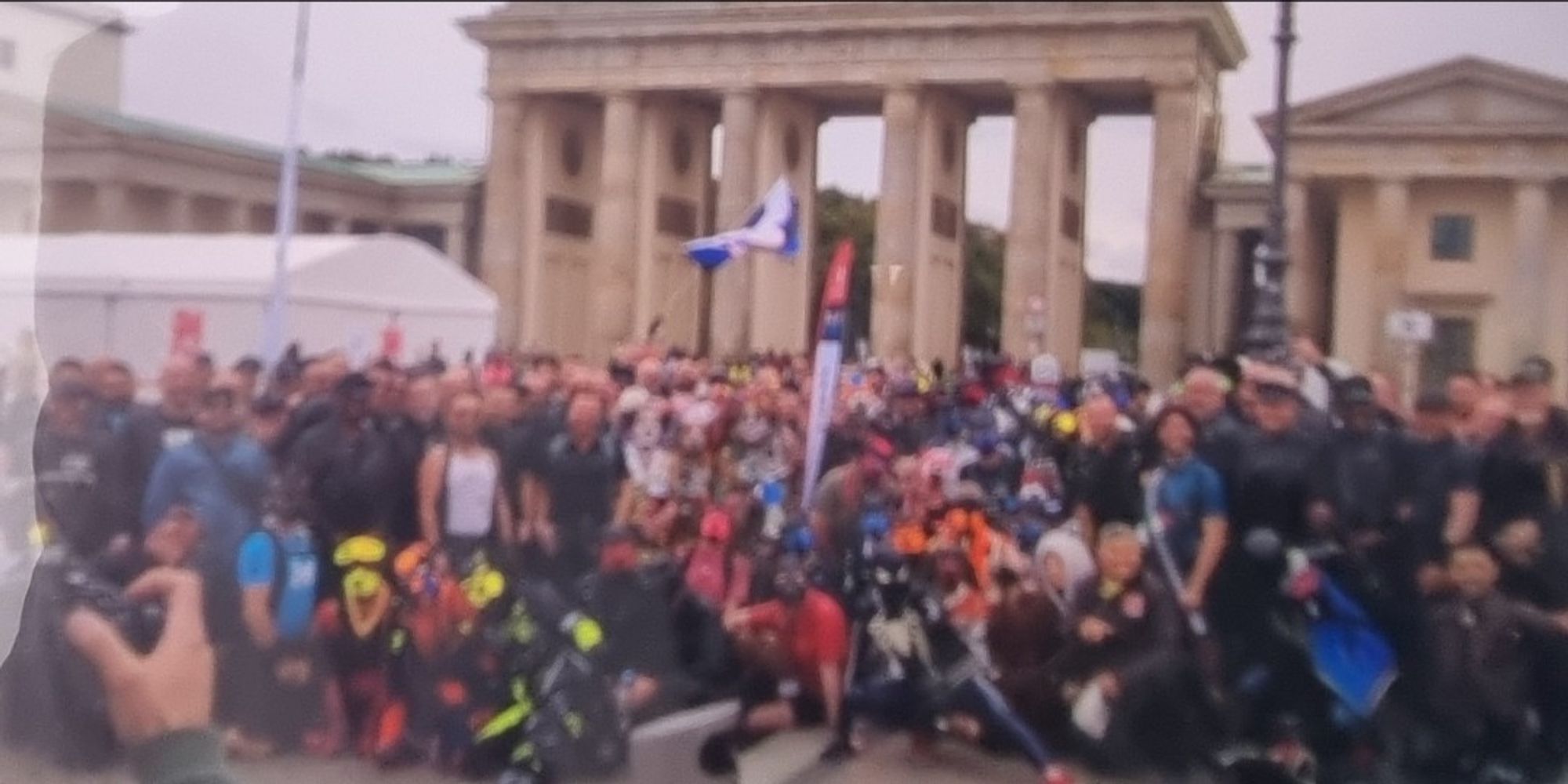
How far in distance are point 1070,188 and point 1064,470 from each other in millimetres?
1187

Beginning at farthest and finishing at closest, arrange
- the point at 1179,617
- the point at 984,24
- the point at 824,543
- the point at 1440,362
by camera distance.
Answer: the point at 984,24
the point at 824,543
the point at 1179,617
the point at 1440,362

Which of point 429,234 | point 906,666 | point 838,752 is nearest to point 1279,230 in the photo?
point 906,666

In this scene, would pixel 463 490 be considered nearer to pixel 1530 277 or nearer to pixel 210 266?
pixel 210 266

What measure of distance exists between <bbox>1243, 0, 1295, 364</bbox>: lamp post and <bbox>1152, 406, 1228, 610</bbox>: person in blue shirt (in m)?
0.32

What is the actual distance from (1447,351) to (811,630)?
2.03m

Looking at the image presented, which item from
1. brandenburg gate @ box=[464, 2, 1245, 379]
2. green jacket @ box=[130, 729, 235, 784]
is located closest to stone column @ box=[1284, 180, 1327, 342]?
brandenburg gate @ box=[464, 2, 1245, 379]

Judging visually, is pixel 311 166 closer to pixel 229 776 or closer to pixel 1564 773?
pixel 229 776

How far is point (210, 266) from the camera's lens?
4.68 m

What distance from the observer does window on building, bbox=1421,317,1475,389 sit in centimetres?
469

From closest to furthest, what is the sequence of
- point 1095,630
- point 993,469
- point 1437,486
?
point 1437,486 < point 1095,630 < point 993,469

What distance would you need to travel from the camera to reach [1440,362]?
4.72 meters

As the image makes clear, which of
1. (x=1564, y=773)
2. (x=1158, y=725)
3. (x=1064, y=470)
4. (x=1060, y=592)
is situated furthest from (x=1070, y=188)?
(x=1564, y=773)

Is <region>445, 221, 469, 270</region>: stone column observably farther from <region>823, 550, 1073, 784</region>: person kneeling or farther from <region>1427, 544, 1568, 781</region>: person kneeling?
<region>1427, 544, 1568, 781</region>: person kneeling

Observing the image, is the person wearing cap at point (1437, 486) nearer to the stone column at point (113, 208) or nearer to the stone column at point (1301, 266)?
the stone column at point (1301, 266)
